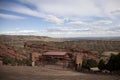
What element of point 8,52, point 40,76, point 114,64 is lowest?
point 114,64

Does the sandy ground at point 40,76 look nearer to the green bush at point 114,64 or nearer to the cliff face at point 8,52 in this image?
the green bush at point 114,64

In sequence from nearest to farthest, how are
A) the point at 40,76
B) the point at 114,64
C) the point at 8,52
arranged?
the point at 40,76, the point at 114,64, the point at 8,52

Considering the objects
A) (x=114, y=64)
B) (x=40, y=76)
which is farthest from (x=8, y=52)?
(x=40, y=76)

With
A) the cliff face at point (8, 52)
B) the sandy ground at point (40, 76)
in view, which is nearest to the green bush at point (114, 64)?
the sandy ground at point (40, 76)

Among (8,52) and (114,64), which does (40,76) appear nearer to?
(114,64)

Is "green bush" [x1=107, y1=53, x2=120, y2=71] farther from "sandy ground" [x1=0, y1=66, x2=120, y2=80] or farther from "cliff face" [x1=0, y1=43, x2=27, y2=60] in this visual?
"cliff face" [x1=0, y1=43, x2=27, y2=60]

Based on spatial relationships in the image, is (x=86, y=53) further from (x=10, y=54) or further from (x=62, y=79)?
(x=62, y=79)

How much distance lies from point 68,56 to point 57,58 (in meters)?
1.64

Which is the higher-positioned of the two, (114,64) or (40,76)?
(40,76)

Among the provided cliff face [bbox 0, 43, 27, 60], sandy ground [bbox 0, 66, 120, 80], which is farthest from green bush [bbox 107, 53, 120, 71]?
cliff face [bbox 0, 43, 27, 60]

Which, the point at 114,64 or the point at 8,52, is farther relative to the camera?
the point at 8,52

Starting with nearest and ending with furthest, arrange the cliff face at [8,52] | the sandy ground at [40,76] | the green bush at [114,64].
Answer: the sandy ground at [40,76] < the green bush at [114,64] < the cliff face at [8,52]

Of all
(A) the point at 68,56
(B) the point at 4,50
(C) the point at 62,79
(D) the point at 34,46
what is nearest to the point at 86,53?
(D) the point at 34,46

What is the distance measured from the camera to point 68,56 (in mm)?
24266
